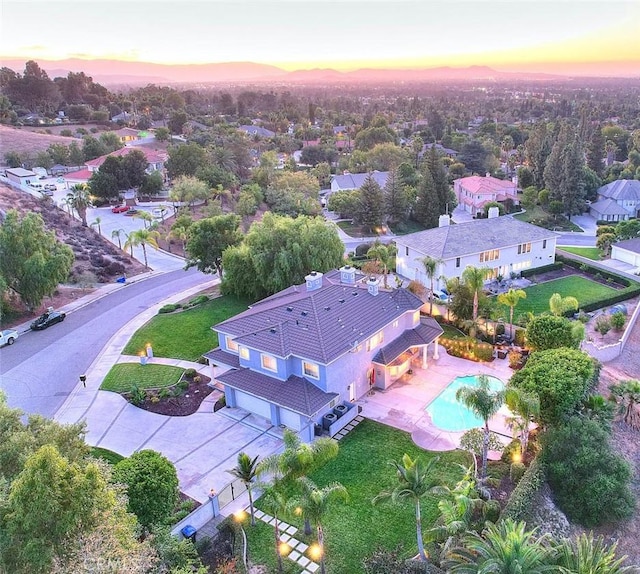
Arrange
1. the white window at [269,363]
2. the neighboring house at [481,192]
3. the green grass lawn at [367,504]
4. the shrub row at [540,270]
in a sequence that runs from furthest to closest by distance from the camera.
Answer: the neighboring house at [481,192] < the shrub row at [540,270] < the white window at [269,363] < the green grass lawn at [367,504]


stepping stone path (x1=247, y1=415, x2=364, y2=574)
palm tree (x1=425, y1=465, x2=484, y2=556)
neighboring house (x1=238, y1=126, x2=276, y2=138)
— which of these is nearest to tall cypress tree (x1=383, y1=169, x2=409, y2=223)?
palm tree (x1=425, y1=465, x2=484, y2=556)

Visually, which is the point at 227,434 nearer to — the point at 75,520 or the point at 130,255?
the point at 75,520

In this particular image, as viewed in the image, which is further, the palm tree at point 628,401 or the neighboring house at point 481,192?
the neighboring house at point 481,192

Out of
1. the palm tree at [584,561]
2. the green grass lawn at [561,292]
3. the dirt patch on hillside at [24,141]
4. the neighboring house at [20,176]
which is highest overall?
the dirt patch on hillside at [24,141]

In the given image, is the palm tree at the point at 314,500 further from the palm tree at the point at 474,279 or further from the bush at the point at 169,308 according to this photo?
the bush at the point at 169,308

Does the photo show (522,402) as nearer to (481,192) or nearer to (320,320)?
(320,320)

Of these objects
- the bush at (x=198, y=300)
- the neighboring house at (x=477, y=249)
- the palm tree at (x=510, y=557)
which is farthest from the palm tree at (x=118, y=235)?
the palm tree at (x=510, y=557)

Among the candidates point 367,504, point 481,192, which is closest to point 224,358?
point 367,504
